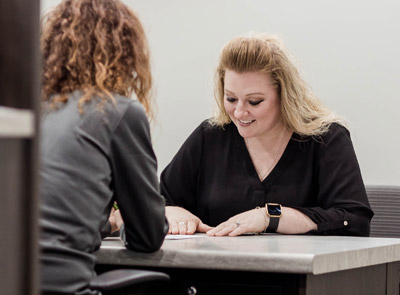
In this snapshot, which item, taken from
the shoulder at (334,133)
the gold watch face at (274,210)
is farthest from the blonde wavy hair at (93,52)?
the shoulder at (334,133)

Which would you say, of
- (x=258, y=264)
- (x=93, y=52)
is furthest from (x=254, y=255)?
(x=93, y=52)

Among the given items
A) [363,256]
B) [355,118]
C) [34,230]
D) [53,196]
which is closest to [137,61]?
[53,196]

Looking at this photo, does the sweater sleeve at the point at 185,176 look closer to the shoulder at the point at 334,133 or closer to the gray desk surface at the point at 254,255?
the shoulder at the point at 334,133

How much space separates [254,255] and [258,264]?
0.02 metres

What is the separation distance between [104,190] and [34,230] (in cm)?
90

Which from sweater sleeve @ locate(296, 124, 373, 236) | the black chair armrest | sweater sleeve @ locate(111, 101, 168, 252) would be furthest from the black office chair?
sweater sleeve @ locate(296, 124, 373, 236)

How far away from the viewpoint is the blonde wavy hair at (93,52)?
1.88 metres

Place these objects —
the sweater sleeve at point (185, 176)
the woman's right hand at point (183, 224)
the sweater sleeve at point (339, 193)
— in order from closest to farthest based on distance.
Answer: the woman's right hand at point (183, 224)
the sweater sleeve at point (339, 193)
the sweater sleeve at point (185, 176)

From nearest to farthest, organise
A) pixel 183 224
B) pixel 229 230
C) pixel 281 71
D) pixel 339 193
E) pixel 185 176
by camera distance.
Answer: pixel 229 230, pixel 183 224, pixel 339 193, pixel 281 71, pixel 185 176

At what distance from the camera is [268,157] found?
123 inches

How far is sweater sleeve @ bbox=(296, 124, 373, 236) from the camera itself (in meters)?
2.87

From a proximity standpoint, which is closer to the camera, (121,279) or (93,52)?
(121,279)

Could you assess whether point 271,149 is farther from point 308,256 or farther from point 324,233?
point 308,256

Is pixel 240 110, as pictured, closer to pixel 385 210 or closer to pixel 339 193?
pixel 339 193
